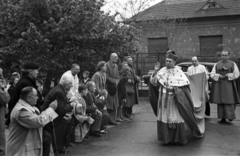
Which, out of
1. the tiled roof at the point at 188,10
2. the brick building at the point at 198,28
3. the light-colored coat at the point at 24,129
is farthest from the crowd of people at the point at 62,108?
the tiled roof at the point at 188,10

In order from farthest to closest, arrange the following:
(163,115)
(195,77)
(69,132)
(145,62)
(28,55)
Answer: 1. (145,62)
2. (28,55)
3. (195,77)
4. (163,115)
5. (69,132)

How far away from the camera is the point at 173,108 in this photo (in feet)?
20.6

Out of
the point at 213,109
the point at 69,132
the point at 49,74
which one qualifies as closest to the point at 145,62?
the point at 213,109

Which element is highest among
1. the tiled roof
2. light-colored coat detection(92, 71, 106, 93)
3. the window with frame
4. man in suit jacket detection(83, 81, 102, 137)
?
the tiled roof

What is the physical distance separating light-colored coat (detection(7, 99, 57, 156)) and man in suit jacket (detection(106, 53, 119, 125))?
13.9ft

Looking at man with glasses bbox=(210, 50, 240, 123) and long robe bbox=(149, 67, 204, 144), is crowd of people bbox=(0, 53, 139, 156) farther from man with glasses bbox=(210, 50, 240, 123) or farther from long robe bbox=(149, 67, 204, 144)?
man with glasses bbox=(210, 50, 240, 123)

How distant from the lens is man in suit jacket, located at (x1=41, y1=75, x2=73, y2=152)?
533cm

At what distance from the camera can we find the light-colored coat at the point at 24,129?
4066 millimetres

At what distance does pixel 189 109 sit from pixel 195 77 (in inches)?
65.4

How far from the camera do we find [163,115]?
629 cm

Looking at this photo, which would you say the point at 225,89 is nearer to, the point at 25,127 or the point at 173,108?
the point at 173,108

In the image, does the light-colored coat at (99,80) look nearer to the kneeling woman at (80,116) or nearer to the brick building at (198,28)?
the kneeling woman at (80,116)

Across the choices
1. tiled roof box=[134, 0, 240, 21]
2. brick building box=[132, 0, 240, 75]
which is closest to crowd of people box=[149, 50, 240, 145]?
brick building box=[132, 0, 240, 75]

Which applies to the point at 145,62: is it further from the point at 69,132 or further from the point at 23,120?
the point at 23,120
